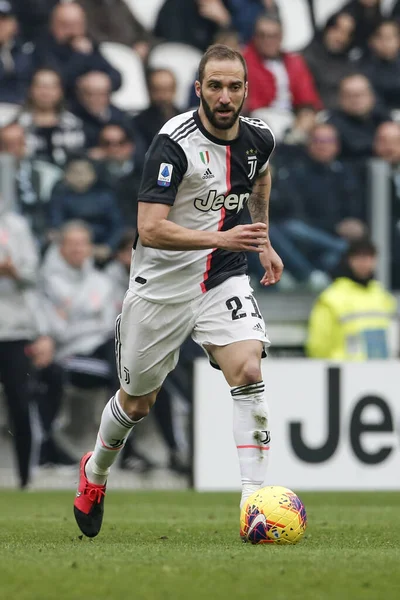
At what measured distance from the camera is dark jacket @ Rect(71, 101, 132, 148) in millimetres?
12961

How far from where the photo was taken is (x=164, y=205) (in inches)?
244

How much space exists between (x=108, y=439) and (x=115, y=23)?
927cm

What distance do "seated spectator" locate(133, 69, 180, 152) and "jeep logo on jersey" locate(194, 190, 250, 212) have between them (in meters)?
6.64

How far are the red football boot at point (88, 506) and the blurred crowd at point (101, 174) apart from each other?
392 cm

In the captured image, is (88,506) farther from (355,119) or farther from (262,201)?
(355,119)

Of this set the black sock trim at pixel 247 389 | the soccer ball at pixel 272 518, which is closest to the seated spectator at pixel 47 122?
the black sock trim at pixel 247 389

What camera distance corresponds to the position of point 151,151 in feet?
20.7

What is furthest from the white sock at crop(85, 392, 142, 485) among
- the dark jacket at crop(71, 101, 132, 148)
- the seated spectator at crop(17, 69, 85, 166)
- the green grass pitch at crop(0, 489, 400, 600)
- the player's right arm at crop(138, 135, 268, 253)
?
the dark jacket at crop(71, 101, 132, 148)

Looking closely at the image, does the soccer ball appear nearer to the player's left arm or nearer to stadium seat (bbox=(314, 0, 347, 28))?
the player's left arm

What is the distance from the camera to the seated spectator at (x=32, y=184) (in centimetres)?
1215

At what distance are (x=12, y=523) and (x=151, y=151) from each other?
2.55 metres

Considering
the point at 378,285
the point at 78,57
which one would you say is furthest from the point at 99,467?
the point at 78,57

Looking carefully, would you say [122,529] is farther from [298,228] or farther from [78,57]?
[78,57]

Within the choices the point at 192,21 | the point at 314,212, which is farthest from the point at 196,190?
the point at 192,21
